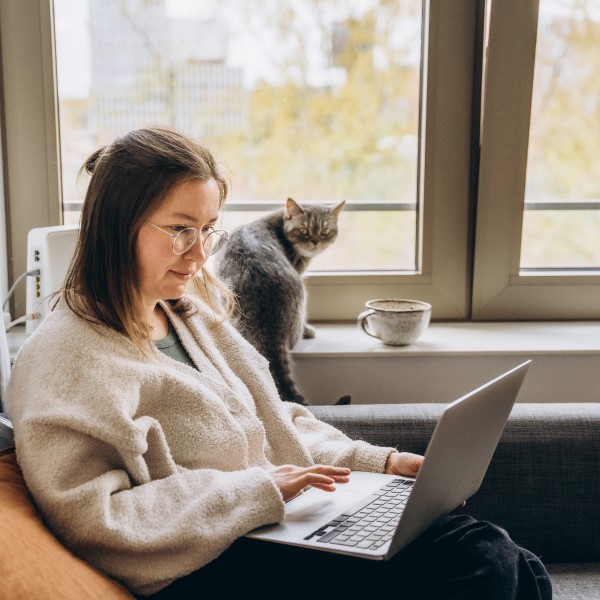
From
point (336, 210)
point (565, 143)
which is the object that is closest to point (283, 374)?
point (336, 210)

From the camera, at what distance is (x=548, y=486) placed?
1.44m

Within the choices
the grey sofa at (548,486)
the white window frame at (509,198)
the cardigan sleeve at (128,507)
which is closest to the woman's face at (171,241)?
the cardigan sleeve at (128,507)

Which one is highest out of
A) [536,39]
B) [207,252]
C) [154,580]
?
[536,39]

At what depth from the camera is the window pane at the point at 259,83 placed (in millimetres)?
1908

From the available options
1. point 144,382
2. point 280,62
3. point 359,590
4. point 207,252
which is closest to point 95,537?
point 144,382

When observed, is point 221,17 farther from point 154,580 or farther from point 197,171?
point 154,580

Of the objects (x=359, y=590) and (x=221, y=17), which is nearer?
(x=359, y=590)

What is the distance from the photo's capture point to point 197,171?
110 centimetres

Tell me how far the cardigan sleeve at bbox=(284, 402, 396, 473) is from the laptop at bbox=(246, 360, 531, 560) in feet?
0.21

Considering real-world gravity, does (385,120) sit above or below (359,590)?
above

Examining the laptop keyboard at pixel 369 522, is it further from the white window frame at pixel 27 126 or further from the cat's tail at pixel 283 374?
the white window frame at pixel 27 126

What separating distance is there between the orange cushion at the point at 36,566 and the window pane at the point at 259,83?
1234 millimetres

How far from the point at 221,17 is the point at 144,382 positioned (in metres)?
1.24

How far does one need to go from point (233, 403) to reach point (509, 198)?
112 cm
